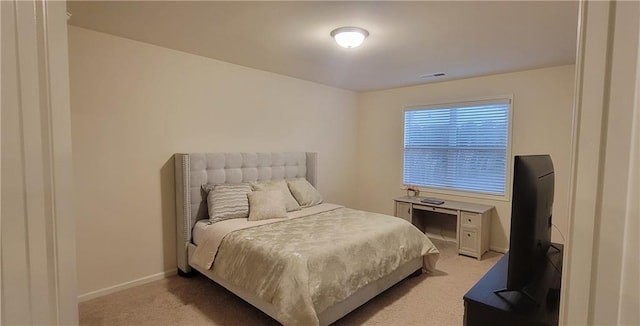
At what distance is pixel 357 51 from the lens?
306cm

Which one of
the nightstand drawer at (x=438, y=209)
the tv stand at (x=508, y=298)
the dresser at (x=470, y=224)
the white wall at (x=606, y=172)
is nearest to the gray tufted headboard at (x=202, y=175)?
the nightstand drawer at (x=438, y=209)

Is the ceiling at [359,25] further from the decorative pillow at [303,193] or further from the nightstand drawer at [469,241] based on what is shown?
the nightstand drawer at [469,241]

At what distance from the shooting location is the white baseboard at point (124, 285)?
2.69 metres

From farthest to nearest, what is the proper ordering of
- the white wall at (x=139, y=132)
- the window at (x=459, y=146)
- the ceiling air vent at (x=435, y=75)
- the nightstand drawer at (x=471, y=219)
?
the window at (x=459, y=146) < the ceiling air vent at (x=435, y=75) < the nightstand drawer at (x=471, y=219) < the white wall at (x=139, y=132)

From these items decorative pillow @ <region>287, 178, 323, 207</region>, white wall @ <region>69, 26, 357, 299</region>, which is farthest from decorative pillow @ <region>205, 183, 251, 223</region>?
decorative pillow @ <region>287, 178, 323, 207</region>

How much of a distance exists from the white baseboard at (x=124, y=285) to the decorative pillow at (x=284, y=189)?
1209mm

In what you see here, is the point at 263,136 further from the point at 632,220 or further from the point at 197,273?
the point at 632,220

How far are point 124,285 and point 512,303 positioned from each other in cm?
311

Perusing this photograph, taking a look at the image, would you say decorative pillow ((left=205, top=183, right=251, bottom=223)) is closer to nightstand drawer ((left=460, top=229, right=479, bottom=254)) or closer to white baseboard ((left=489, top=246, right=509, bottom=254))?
nightstand drawer ((left=460, top=229, right=479, bottom=254))

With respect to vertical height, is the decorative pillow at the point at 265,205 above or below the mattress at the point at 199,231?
above

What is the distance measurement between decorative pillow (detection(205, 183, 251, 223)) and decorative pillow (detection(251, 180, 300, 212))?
201 millimetres

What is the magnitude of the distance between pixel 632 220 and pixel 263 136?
3.75 meters

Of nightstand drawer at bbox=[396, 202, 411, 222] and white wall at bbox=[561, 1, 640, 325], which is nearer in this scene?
white wall at bbox=[561, 1, 640, 325]

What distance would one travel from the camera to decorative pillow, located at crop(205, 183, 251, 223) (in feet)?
10.0
